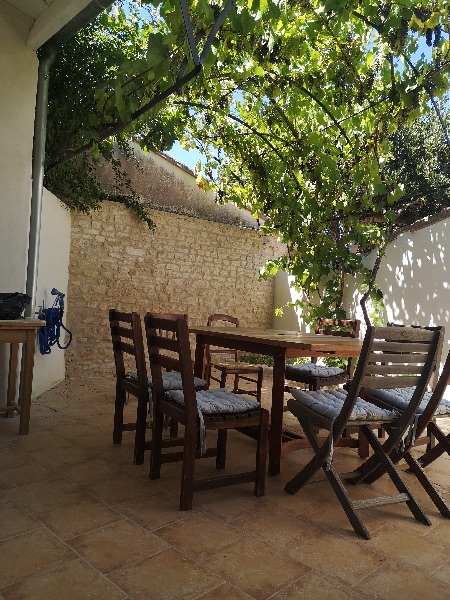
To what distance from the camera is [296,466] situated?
295cm

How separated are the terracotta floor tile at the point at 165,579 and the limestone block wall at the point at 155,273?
14.6 feet

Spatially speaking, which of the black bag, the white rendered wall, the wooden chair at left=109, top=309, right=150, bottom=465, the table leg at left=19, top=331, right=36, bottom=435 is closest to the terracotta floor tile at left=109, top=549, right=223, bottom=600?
the wooden chair at left=109, top=309, right=150, bottom=465

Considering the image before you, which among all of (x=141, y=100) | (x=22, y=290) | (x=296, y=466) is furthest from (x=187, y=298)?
(x=296, y=466)

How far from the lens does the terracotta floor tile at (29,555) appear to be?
1609 millimetres

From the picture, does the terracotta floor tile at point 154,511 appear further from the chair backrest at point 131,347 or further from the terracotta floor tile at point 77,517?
the chair backrest at point 131,347

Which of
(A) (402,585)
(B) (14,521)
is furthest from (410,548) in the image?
(B) (14,521)

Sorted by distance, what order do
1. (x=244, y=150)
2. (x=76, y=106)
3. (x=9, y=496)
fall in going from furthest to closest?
(x=244, y=150) → (x=76, y=106) → (x=9, y=496)

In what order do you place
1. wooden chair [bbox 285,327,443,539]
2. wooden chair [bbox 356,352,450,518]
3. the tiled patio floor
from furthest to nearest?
wooden chair [bbox 356,352,450,518], wooden chair [bbox 285,327,443,539], the tiled patio floor

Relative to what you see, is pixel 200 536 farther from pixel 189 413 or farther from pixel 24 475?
pixel 24 475

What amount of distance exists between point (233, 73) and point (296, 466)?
12.9 ft

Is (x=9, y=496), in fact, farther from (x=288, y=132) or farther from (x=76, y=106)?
(x=288, y=132)

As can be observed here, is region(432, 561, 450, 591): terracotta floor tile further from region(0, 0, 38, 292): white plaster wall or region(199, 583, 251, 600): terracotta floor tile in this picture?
region(0, 0, 38, 292): white plaster wall

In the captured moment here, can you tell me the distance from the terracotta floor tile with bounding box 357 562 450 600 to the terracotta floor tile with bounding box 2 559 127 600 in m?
0.85

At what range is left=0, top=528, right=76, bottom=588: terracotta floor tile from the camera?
5.28 feet
